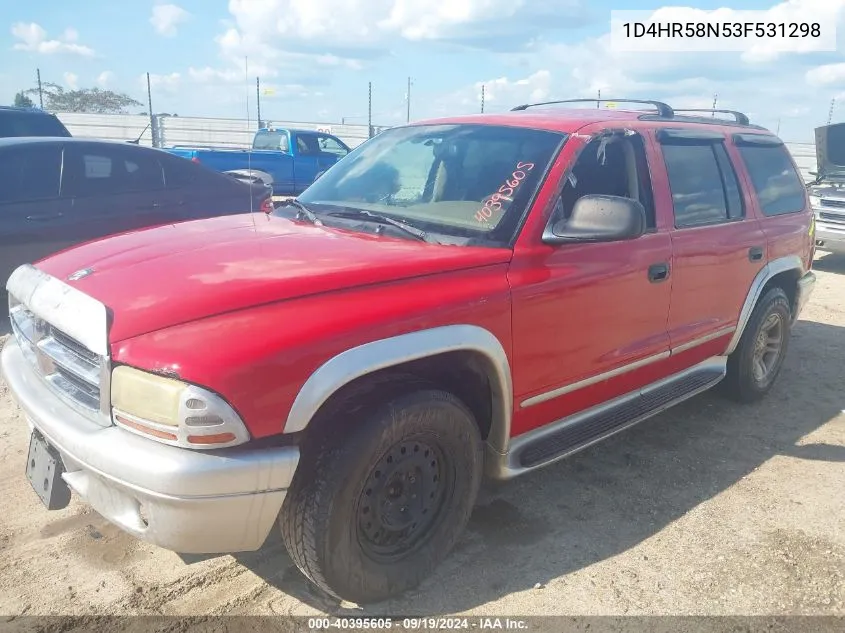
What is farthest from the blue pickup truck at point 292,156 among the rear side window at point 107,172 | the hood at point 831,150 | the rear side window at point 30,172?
the hood at point 831,150

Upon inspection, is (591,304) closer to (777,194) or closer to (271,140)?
(777,194)

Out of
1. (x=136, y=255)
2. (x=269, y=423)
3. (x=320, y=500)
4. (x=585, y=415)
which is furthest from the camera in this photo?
(x=585, y=415)

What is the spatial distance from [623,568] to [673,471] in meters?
1.07

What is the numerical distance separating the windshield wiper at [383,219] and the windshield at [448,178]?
45 millimetres

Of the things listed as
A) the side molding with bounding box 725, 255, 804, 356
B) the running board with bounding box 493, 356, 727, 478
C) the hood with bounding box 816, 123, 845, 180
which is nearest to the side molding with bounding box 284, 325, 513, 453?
the running board with bounding box 493, 356, 727, 478

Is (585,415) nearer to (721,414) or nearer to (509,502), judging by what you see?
(509,502)

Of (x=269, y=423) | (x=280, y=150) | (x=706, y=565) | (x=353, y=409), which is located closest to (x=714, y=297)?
(x=706, y=565)

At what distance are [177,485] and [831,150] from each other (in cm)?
995

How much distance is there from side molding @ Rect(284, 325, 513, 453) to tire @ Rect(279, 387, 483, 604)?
0.16 m

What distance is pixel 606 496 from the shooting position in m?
3.52

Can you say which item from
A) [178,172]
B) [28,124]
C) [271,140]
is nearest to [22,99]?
[271,140]

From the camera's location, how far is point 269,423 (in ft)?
7.00

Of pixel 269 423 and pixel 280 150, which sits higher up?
pixel 280 150

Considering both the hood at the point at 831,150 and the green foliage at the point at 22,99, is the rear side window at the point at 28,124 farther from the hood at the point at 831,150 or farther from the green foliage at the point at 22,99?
the green foliage at the point at 22,99
